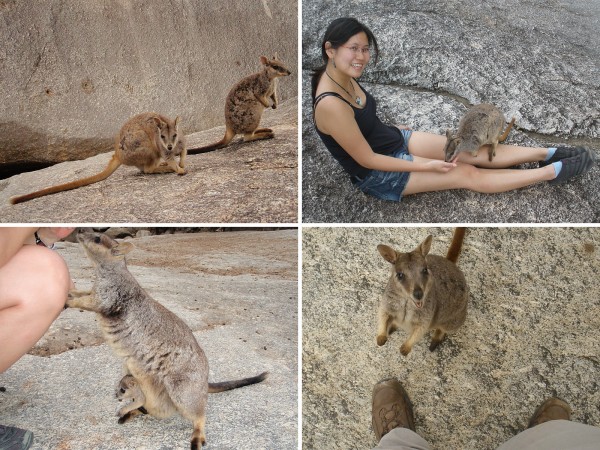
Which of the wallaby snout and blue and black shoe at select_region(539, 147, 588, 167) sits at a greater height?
blue and black shoe at select_region(539, 147, 588, 167)

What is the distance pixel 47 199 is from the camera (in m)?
2.34

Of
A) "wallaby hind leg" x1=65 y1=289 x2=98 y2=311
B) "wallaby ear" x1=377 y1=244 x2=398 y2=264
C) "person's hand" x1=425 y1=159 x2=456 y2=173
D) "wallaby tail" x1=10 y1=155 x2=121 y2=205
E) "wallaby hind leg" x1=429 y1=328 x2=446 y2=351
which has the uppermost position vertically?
"person's hand" x1=425 y1=159 x2=456 y2=173

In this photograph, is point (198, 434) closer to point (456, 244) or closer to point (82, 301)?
point (82, 301)

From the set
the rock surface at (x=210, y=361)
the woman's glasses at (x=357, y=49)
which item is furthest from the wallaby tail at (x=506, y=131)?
the rock surface at (x=210, y=361)

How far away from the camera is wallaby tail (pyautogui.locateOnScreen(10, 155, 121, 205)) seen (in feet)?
7.64

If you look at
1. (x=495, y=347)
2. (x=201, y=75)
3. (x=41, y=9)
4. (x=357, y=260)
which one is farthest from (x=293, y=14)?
(x=495, y=347)

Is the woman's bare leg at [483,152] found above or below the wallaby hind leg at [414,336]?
above

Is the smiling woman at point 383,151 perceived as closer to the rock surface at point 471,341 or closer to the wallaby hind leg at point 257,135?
the rock surface at point 471,341

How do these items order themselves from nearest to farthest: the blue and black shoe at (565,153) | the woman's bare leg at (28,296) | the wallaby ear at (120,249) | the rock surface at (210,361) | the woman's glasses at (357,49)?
the woman's bare leg at (28,296)
the wallaby ear at (120,249)
the rock surface at (210,361)
the woman's glasses at (357,49)
the blue and black shoe at (565,153)

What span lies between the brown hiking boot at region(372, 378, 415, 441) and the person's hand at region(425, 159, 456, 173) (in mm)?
923

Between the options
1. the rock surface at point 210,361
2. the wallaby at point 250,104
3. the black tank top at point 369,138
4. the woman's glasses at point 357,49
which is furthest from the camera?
the wallaby at point 250,104

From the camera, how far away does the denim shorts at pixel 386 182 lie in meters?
2.24

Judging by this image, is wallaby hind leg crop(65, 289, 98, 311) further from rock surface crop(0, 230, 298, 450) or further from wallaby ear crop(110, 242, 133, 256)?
rock surface crop(0, 230, 298, 450)

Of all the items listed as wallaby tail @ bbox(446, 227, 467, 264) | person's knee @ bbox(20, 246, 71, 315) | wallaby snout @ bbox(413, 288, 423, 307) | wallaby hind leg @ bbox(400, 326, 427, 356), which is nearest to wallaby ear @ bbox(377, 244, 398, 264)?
wallaby snout @ bbox(413, 288, 423, 307)
